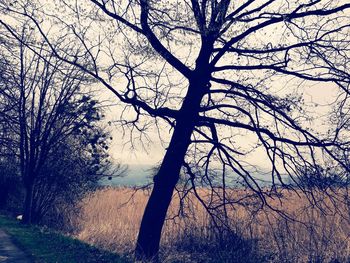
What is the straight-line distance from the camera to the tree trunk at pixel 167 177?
9.90 metres

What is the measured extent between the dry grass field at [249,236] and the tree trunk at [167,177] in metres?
0.66

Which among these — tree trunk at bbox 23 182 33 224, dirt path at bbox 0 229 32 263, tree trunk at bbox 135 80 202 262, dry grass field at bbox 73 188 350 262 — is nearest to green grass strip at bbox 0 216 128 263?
dirt path at bbox 0 229 32 263

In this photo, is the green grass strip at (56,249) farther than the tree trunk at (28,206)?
No

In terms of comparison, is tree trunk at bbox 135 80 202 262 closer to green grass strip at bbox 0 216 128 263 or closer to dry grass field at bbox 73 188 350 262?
dry grass field at bbox 73 188 350 262

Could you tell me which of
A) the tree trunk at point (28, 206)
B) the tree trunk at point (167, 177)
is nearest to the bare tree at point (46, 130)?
the tree trunk at point (28, 206)

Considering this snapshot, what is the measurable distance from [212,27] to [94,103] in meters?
9.60

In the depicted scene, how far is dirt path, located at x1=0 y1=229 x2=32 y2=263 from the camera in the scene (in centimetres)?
861

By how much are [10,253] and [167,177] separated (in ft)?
12.3

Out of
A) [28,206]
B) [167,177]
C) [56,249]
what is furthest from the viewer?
[28,206]

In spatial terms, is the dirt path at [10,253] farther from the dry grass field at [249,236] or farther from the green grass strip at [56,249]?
the dry grass field at [249,236]

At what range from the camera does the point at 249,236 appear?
39.1 ft

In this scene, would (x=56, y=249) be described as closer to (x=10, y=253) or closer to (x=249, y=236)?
(x=10, y=253)

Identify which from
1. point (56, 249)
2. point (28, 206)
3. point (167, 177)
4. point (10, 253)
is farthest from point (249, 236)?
point (28, 206)

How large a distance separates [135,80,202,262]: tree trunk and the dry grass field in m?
0.66
